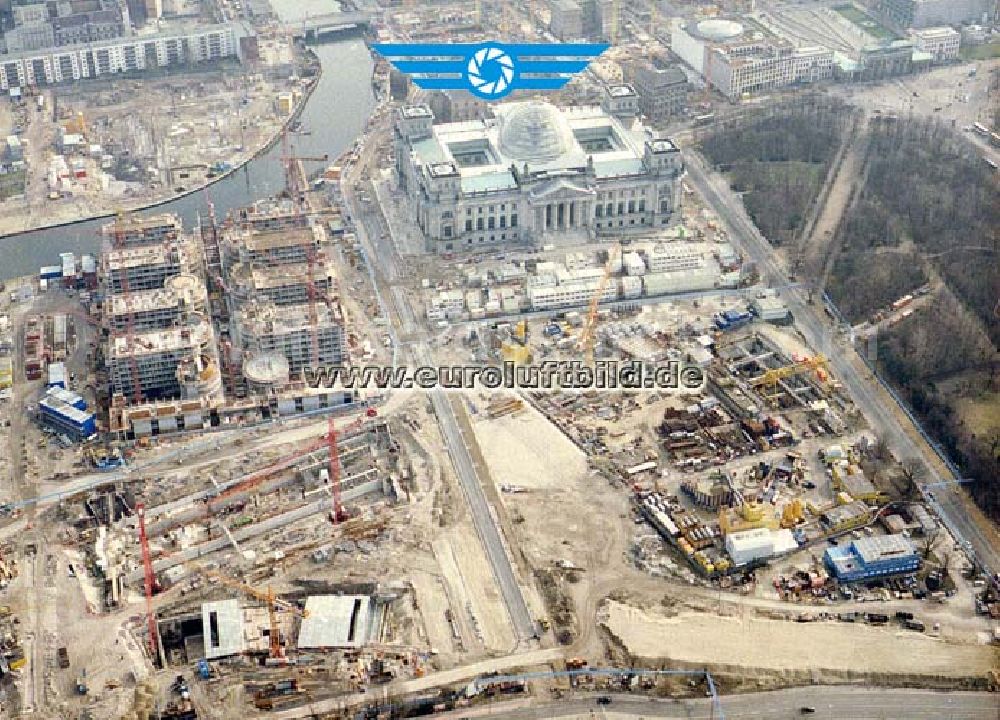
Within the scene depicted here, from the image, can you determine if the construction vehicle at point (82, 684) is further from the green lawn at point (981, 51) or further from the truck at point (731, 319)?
the green lawn at point (981, 51)

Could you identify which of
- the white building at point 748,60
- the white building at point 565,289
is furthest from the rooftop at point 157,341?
the white building at point 748,60

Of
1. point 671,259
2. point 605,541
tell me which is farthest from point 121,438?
point 671,259

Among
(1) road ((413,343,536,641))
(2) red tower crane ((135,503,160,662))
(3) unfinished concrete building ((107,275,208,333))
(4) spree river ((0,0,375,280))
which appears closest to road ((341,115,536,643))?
(1) road ((413,343,536,641))

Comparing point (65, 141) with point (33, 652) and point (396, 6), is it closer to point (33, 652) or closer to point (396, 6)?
point (396, 6)

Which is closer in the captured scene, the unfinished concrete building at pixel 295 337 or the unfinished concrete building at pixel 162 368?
the unfinished concrete building at pixel 162 368

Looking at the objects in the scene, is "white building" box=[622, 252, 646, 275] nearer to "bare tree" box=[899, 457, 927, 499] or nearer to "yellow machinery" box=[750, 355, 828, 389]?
"yellow machinery" box=[750, 355, 828, 389]
